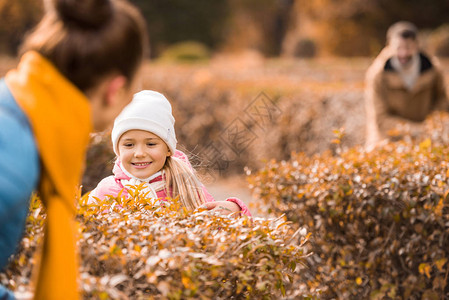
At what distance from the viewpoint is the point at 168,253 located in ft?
6.70

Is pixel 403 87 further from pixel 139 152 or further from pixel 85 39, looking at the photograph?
pixel 85 39

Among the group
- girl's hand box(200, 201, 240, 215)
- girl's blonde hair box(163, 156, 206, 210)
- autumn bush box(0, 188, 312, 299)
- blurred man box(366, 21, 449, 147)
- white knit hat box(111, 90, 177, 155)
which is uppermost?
blurred man box(366, 21, 449, 147)

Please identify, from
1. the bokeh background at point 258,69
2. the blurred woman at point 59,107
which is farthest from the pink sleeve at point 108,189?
the blurred woman at point 59,107

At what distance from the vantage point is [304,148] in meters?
9.48

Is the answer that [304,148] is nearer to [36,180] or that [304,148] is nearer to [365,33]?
[36,180]

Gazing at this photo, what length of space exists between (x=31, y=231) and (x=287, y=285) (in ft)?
3.86

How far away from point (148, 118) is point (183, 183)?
383 millimetres

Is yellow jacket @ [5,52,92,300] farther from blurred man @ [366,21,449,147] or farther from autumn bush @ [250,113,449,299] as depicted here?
blurred man @ [366,21,449,147]

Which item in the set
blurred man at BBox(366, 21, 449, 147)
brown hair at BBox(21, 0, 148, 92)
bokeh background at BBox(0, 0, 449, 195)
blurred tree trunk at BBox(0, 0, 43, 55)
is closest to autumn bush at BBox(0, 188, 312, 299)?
brown hair at BBox(21, 0, 148, 92)

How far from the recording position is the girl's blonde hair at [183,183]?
3188 mm

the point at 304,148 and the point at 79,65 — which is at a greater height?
the point at 304,148

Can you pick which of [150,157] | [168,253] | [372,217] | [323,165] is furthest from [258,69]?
[168,253]

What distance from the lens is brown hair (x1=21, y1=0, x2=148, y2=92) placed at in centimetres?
176

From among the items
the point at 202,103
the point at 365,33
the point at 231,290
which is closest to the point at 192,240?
the point at 231,290
